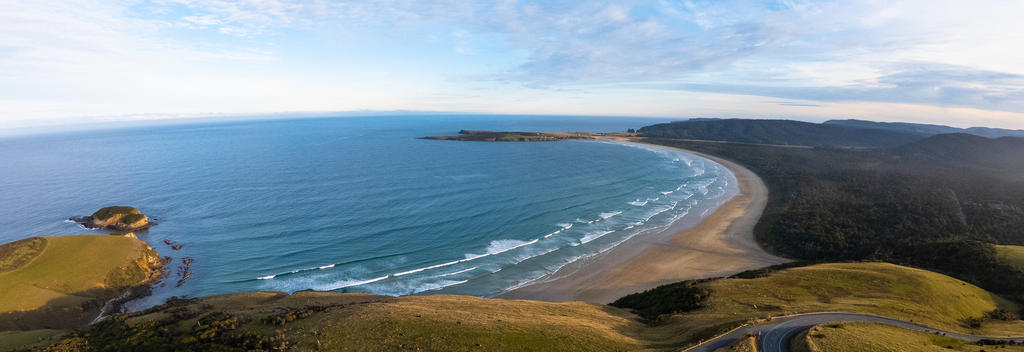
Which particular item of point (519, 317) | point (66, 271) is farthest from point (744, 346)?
point (66, 271)

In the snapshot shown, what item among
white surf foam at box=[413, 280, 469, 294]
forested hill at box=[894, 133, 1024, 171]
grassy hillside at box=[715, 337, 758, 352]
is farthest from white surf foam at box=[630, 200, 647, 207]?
forested hill at box=[894, 133, 1024, 171]

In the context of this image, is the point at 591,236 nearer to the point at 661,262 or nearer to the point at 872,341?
the point at 661,262

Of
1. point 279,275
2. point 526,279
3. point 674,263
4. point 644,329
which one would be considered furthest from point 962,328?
point 279,275

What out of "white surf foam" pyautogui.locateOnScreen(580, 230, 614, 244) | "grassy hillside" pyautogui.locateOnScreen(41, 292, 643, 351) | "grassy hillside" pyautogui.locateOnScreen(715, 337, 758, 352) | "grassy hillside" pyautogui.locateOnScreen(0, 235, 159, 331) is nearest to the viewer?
"grassy hillside" pyautogui.locateOnScreen(715, 337, 758, 352)

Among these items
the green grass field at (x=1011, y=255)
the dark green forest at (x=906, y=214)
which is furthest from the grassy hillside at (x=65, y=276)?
the green grass field at (x=1011, y=255)

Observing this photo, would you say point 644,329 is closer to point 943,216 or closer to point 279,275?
point 279,275

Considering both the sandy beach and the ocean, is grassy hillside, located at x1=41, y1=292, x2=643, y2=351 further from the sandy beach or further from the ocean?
the ocean
